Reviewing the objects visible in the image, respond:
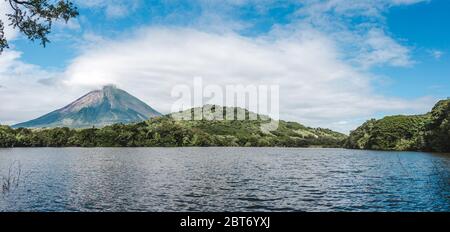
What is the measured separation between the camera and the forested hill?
139 meters

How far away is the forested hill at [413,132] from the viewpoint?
139m

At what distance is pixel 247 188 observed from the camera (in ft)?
161

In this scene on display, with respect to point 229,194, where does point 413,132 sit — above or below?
above

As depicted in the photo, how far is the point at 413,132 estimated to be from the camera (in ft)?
574
